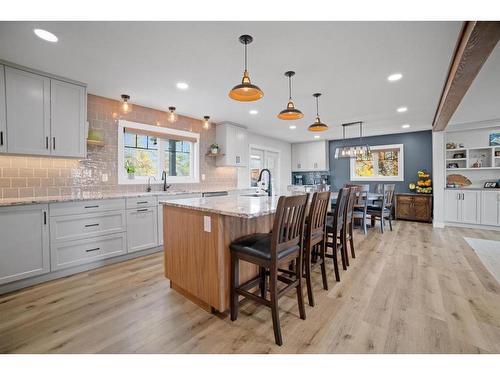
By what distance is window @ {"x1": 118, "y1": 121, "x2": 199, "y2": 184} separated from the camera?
387cm

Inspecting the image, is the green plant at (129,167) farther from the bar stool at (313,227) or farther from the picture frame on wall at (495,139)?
the picture frame on wall at (495,139)

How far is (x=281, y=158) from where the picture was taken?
7.62 metres

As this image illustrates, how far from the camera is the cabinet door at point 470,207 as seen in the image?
520 centimetres

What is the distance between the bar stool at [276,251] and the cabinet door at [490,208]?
225 inches

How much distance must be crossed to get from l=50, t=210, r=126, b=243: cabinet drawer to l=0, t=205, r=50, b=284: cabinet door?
10cm

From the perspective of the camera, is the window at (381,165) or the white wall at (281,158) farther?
the window at (381,165)

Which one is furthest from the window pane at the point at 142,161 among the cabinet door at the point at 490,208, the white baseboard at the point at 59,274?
the cabinet door at the point at 490,208

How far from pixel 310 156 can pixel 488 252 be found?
496 cm

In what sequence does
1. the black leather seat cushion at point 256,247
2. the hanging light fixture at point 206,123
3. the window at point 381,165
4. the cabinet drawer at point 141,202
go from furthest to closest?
the window at point 381,165 → the hanging light fixture at point 206,123 → the cabinet drawer at point 141,202 → the black leather seat cushion at point 256,247

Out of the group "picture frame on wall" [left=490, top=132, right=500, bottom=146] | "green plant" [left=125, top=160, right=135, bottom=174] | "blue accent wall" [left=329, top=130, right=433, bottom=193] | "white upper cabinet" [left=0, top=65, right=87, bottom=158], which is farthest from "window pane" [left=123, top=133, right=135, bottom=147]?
"picture frame on wall" [left=490, top=132, right=500, bottom=146]

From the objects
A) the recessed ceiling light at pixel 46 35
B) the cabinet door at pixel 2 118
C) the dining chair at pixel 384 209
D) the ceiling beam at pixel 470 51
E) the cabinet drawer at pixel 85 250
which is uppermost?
the recessed ceiling light at pixel 46 35

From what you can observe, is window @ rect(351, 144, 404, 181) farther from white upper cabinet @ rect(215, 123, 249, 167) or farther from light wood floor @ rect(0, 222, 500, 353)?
light wood floor @ rect(0, 222, 500, 353)
